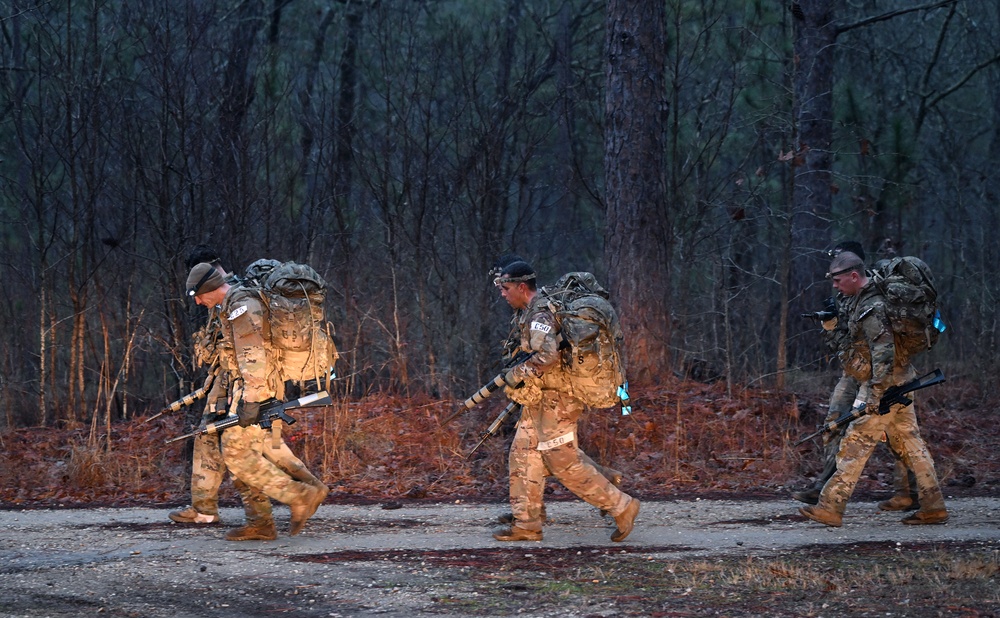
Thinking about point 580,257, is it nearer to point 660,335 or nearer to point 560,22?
point 560,22

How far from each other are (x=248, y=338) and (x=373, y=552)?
172 cm

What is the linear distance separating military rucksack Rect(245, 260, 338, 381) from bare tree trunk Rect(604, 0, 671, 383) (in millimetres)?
6131

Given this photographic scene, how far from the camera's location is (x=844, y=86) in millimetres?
20000

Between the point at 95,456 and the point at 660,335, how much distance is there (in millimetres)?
6761

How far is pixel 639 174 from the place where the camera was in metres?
13.4

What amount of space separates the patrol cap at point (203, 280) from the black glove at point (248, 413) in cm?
93

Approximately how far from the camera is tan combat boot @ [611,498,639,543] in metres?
7.58

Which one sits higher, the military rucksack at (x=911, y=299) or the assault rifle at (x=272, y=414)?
the military rucksack at (x=911, y=299)

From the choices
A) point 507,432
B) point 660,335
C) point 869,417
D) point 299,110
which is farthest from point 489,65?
point 869,417

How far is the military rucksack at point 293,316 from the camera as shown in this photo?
309 inches

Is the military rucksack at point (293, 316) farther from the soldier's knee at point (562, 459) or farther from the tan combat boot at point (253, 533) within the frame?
the soldier's knee at point (562, 459)

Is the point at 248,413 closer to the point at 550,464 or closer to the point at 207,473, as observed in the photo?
the point at 207,473

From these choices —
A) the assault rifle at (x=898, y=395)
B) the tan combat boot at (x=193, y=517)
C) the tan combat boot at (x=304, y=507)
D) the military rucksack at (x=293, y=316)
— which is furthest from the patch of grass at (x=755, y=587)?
the tan combat boot at (x=193, y=517)

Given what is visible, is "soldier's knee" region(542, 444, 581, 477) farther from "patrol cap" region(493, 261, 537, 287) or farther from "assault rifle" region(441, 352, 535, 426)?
"patrol cap" region(493, 261, 537, 287)
